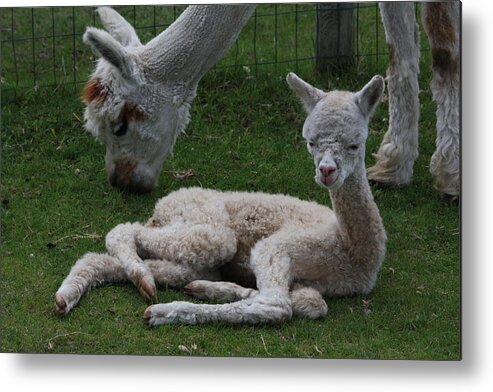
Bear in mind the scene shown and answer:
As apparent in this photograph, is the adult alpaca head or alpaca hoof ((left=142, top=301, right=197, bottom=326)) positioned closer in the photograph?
alpaca hoof ((left=142, top=301, right=197, bottom=326))

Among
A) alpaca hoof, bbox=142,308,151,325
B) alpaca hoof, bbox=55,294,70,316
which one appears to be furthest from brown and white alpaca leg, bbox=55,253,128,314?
alpaca hoof, bbox=142,308,151,325

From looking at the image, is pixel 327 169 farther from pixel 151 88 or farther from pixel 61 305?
pixel 61 305

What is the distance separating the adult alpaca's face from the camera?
326 inches

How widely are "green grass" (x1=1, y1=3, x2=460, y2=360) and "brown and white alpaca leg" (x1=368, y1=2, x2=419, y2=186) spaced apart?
0.06m

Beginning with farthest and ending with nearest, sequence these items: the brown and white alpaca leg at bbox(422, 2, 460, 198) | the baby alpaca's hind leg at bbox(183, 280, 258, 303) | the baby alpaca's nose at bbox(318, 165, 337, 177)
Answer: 1. the brown and white alpaca leg at bbox(422, 2, 460, 198)
2. the baby alpaca's hind leg at bbox(183, 280, 258, 303)
3. the baby alpaca's nose at bbox(318, 165, 337, 177)

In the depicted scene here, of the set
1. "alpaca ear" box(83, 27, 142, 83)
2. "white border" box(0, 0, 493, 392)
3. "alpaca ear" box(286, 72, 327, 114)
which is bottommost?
"white border" box(0, 0, 493, 392)

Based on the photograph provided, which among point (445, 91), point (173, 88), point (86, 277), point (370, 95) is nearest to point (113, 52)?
point (173, 88)

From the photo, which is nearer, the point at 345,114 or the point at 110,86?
the point at 345,114

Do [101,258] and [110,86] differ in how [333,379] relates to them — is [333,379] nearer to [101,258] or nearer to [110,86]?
[101,258]

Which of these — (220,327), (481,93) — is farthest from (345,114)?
(220,327)

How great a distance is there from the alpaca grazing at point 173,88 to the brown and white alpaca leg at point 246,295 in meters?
0.80

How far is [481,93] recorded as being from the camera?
7883 millimetres

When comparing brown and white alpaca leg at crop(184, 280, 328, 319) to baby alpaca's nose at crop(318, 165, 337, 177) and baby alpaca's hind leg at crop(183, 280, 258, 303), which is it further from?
baby alpaca's nose at crop(318, 165, 337, 177)

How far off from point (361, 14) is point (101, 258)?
1.86m
